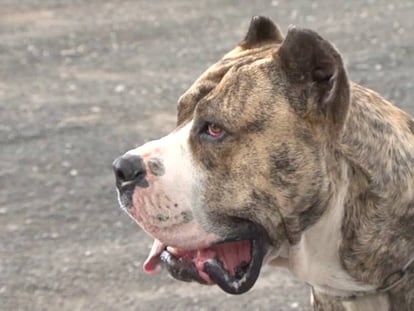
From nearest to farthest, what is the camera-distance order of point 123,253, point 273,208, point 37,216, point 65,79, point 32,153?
1. point 273,208
2. point 123,253
3. point 37,216
4. point 32,153
5. point 65,79

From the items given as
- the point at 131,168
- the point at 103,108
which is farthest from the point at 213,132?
the point at 103,108

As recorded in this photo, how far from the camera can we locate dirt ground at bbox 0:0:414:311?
5906 mm

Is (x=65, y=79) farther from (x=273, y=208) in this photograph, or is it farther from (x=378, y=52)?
(x=273, y=208)

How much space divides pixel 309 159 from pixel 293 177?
8 cm

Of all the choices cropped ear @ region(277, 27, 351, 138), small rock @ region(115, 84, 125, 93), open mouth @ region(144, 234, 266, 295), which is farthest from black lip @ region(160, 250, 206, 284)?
small rock @ region(115, 84, 125, 93)

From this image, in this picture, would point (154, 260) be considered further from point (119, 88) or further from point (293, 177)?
point (119, 88)

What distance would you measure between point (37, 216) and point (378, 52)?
14.8ft

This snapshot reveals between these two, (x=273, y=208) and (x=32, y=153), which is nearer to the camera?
(x=273, y=208)

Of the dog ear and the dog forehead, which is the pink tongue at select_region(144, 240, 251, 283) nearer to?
the dog forehead

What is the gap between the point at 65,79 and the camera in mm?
9695

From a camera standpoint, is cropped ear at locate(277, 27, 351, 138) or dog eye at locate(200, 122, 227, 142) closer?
cropped ear at locate(277, 27, 351, 138)

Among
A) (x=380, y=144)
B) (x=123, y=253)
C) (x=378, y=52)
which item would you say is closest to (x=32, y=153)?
(x=123, y=253)

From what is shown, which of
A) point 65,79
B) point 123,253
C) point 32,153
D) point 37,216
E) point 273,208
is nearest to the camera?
point 273,208

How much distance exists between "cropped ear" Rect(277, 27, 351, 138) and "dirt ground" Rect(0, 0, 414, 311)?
2214 mm
